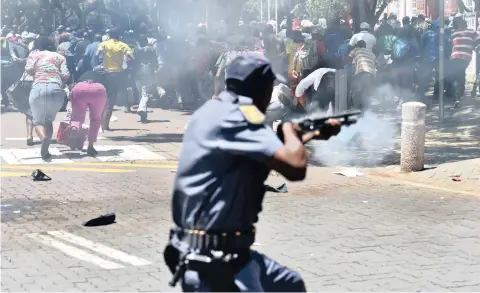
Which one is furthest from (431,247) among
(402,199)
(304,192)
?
(304,192)

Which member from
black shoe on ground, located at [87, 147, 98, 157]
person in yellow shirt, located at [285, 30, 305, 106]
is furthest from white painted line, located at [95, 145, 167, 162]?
person in yellow shirt, located at [285, 30, 305, 106]

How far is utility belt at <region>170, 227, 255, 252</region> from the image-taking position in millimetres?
3916

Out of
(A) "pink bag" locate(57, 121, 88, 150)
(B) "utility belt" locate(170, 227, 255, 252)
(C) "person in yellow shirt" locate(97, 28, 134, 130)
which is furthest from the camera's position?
(C) "person in yellow shirt" locate(97, 28, 134, 130)

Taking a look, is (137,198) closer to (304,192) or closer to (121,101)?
(304,192)

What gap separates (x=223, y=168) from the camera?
12.7 feet

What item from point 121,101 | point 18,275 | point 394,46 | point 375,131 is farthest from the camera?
point 121,101

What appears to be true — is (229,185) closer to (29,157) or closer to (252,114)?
(252,114)

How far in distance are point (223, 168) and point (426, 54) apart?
53.3 feet

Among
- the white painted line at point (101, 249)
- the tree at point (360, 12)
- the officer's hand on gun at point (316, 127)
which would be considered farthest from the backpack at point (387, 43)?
the officer's hand on gun at point (316, 127)

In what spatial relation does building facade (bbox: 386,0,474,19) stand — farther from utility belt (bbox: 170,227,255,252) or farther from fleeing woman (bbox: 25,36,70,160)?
utility belt (bbox: 170,227,255,252)

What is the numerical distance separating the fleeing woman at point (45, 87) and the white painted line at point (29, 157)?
0.19m

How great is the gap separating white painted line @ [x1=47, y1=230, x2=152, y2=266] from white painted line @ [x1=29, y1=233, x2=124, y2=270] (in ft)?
0.34

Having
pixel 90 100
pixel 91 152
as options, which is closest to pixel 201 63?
pixel 91 152

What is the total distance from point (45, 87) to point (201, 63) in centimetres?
778
